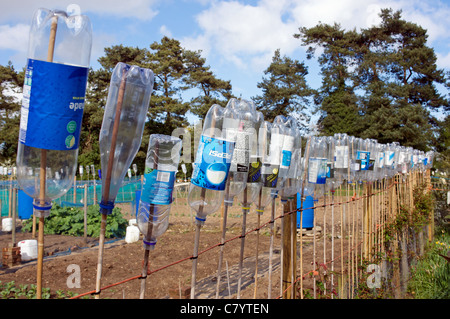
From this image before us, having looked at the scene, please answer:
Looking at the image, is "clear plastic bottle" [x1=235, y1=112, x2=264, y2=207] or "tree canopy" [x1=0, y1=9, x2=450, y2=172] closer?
"clear plastic bottle" [x1=235, y1=112, x2=264, y2=207]

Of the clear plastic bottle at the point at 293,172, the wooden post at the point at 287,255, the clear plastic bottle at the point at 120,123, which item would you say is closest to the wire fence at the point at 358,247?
Result: the wooden post at the point at 287,255

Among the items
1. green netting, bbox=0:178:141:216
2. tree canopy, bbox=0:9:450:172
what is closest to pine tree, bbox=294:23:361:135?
tree canopy, bbox=0:9:450:172

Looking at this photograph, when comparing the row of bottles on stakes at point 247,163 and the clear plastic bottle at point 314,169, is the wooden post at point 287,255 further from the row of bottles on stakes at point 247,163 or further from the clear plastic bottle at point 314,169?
the clear plastic bottle at point 314,169

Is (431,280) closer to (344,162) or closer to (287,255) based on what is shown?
(344,162)

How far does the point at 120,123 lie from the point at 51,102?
279 millimetres

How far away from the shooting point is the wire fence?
3.16 meters

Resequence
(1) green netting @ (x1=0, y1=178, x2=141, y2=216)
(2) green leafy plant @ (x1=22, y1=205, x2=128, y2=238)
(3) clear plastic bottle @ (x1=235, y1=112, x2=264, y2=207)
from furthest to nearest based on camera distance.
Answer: (1) green netting @ (x1=0, y1=178, x2=141, y2=216) → (2) green leafy plant @ (x1=22, y1=205, x2=128, y2=238) → (3) clear plastic bottle @ (x1=235, y1=112, x2=264, y2=207)

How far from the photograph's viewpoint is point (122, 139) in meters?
1.65

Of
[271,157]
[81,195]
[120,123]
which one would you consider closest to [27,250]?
[271,157]

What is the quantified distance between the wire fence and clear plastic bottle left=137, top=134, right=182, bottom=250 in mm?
240

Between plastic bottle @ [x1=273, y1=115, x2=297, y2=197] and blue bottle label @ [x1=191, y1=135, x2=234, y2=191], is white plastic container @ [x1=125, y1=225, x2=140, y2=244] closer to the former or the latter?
plastic bottle @ [x1=273, y1=115, x2=297, y2=197]

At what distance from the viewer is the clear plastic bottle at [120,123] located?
1621mm

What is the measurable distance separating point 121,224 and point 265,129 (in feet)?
23.9
